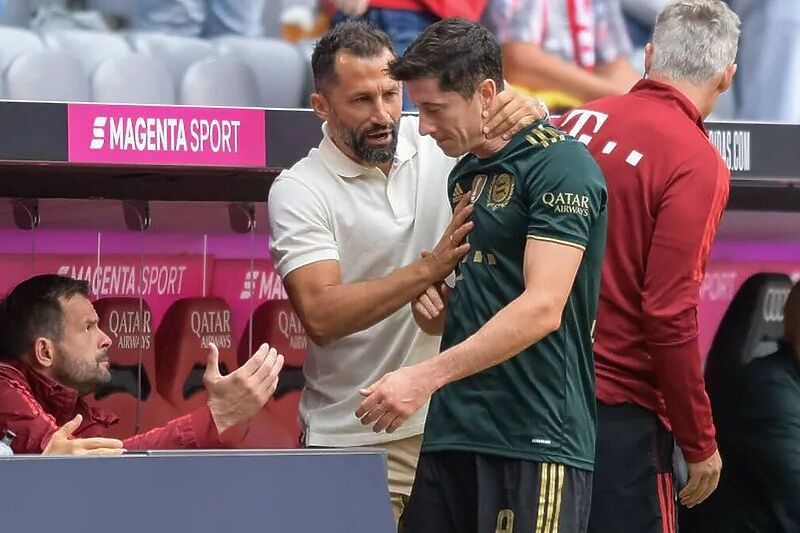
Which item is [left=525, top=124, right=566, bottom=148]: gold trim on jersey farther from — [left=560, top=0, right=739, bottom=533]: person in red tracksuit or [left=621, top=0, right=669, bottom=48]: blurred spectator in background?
[left=621, top=0, right=669, bottom=48]: blurred spectator in background

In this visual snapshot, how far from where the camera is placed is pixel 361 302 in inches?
147

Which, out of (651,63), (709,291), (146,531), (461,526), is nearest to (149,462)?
(146,531)

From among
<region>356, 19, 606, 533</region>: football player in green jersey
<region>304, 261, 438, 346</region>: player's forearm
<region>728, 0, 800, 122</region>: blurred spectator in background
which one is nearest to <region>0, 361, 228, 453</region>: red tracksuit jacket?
<region>304, 261, 438, 346</region>: player's forearm

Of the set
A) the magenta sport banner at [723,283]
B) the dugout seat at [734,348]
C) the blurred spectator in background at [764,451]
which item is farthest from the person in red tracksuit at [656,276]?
the magenta sport banner at [723,283]

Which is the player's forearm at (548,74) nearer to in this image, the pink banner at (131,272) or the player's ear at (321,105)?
the pink banner at (131,272)

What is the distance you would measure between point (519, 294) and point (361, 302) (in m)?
0.59

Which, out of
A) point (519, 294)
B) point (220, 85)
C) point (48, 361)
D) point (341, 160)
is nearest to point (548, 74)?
point (220, 85)

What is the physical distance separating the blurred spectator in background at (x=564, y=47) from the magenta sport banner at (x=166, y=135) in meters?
0.98

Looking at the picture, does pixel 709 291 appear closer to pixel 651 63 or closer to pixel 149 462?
pixel 651 63

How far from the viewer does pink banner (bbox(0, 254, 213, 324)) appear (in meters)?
5.39

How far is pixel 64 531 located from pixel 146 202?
296 centimetres

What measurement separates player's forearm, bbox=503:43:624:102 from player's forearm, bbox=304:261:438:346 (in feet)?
5.88

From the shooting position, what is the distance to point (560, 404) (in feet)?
10.6

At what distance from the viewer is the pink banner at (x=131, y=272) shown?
539 centimetres
